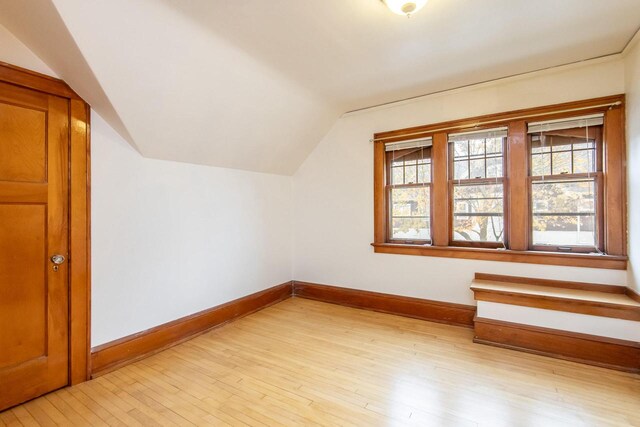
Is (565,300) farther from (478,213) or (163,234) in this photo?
(163,234)

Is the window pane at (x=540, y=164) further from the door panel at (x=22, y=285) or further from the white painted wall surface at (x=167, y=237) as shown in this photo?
the door panel at (x=22, y=285)

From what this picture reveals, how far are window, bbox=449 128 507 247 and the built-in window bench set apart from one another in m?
0.57

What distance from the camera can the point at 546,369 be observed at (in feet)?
7.97

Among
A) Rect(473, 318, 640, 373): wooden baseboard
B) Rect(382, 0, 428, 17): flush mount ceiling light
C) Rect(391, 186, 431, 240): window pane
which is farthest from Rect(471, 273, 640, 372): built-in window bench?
Rect(382, 0, 428, 17): flush mount ceiling light

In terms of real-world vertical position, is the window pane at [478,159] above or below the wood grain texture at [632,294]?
above

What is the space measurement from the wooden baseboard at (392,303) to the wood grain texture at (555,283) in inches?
15.7

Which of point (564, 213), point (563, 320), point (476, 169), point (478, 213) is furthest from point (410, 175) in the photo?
point (563, 320)

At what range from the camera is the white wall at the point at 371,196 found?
2.87 m

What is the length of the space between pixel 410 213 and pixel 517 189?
3.87 feet

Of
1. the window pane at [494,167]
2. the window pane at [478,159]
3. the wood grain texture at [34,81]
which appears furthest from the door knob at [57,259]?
the window pane at [494,167]

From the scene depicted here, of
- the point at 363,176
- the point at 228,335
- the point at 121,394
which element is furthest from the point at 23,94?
the point at 363,176

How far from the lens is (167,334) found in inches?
112

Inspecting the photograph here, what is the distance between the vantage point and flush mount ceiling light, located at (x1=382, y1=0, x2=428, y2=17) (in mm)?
1884

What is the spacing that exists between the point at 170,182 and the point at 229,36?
150cm
